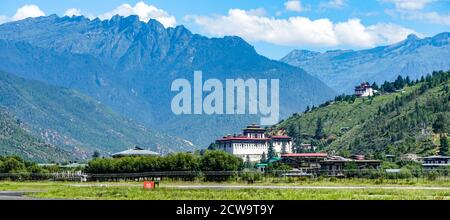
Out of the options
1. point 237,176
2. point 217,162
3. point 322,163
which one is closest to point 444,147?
point 322,163

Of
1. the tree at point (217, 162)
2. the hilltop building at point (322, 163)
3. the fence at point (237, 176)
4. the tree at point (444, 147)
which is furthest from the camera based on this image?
the tree at point (444, 147)

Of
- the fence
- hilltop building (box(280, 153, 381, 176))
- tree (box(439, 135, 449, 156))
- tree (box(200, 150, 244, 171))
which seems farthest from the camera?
tree (box(439, 135, 449, 156))

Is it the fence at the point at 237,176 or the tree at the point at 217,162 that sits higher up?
the tree at the point at 217,162

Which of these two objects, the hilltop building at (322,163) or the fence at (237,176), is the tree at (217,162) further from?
the hilltop building at (322,163)

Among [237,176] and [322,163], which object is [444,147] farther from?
[237,176]

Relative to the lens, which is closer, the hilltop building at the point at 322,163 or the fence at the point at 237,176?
the fence at the point at 237,176

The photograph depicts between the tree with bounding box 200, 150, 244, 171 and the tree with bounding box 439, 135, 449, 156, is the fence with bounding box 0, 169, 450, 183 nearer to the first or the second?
the tree with bounding box 200, 150, 244, 171

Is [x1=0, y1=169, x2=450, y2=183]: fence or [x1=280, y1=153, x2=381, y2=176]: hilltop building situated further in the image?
[x1=280, y1=153, x2=381, y2=176]: hilltop building

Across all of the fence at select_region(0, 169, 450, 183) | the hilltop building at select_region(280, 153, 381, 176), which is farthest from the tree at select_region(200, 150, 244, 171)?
the hilltop building at select_region(280, 153, 381, 176)

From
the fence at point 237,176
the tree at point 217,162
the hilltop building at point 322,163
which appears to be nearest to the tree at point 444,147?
the hilltop building at point 322,163

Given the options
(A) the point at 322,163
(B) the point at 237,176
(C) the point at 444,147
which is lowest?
(B) the point at 237,176

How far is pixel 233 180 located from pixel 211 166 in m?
31.8
